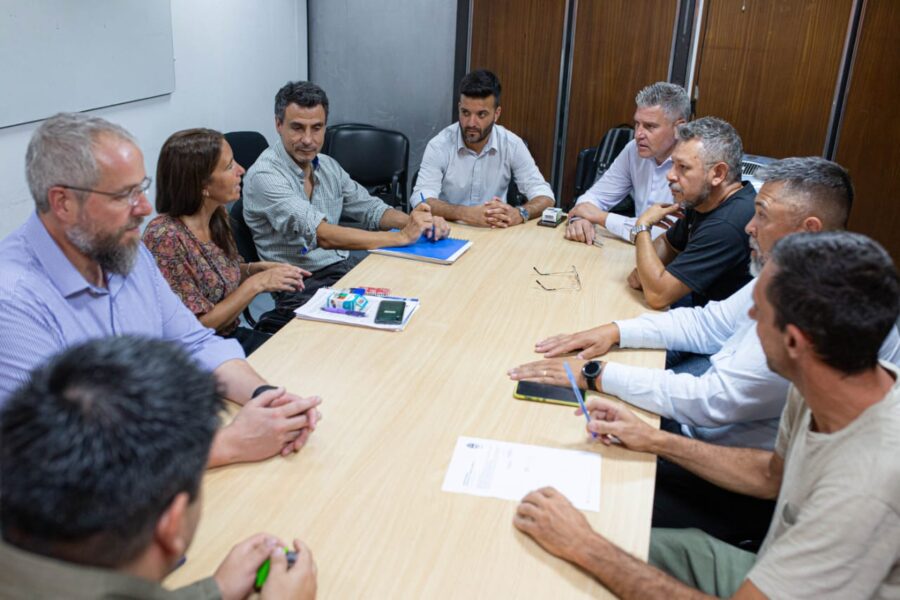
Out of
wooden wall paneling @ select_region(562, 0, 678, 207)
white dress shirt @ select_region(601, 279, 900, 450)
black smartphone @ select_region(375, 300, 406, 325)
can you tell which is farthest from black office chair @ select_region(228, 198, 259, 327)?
wooden wall paneling @ select_region(562, 0, 678, 207)

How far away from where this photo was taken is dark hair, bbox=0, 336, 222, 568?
2.57ft

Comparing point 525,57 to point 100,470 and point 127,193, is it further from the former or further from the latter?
point 100,470

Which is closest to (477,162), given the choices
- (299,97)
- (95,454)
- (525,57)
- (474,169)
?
(474,169)

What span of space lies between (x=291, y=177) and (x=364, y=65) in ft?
8.63

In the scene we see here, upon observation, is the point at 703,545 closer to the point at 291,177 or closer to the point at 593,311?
the point at 593,311

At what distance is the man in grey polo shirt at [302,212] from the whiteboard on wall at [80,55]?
3.09 feet

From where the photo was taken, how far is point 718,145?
270 cm

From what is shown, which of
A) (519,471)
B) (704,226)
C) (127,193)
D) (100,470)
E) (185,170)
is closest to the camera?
(100,470)

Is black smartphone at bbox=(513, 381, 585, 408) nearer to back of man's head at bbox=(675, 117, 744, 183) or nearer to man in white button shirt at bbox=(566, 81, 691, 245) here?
back of man's head at bbox=(675, 117, 744, 183)

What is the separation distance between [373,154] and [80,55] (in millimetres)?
1824

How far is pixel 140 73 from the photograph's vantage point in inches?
147

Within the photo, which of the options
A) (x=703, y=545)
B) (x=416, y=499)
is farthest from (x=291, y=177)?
(x=703, y=545)

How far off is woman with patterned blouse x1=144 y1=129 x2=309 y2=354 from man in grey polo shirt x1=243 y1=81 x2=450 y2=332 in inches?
15.1

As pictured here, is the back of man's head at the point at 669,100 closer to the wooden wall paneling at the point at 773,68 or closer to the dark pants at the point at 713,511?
the wooden wall paneling at the point at 773,68
